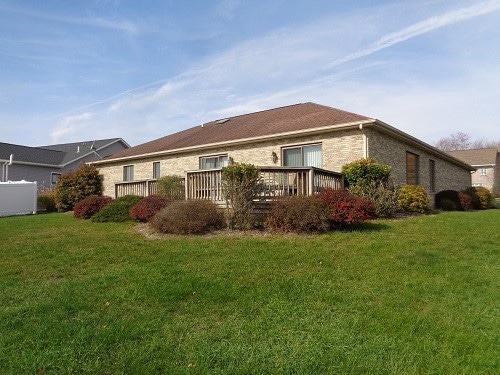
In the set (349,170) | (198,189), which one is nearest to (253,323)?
(198,189)

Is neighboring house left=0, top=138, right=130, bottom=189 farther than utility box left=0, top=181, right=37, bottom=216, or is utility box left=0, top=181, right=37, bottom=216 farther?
neighboring house left=0, top=138, right=130, bottom=189

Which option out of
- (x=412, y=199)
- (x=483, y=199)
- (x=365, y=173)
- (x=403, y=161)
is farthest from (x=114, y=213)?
(x=483, y=199)

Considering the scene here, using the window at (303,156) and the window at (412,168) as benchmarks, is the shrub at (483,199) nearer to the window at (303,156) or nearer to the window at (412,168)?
the window at (412,168)

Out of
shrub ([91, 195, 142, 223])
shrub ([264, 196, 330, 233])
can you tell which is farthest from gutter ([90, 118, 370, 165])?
shrub ([91, 195, 142, 223])

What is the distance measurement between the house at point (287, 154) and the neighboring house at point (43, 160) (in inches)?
370

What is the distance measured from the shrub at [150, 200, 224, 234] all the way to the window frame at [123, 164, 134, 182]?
12738 millimetres

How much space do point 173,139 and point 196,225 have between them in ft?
47.6

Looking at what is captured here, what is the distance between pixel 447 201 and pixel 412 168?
111 inches

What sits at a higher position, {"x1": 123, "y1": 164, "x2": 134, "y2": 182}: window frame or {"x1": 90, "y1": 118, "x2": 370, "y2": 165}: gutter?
{"x1": 90, "y1": 118, "x2": 370, "y2": 165}: gutter

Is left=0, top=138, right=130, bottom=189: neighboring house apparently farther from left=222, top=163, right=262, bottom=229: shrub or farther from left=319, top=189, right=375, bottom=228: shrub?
left=319, top=189, right=375, bottom=228: shrub

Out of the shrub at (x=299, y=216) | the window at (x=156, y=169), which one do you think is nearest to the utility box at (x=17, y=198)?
the window at (x=156, y=169)

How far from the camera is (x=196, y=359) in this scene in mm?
3482

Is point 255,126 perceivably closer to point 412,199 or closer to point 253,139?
point 253,139

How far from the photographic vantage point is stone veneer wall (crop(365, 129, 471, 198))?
13812 mm
